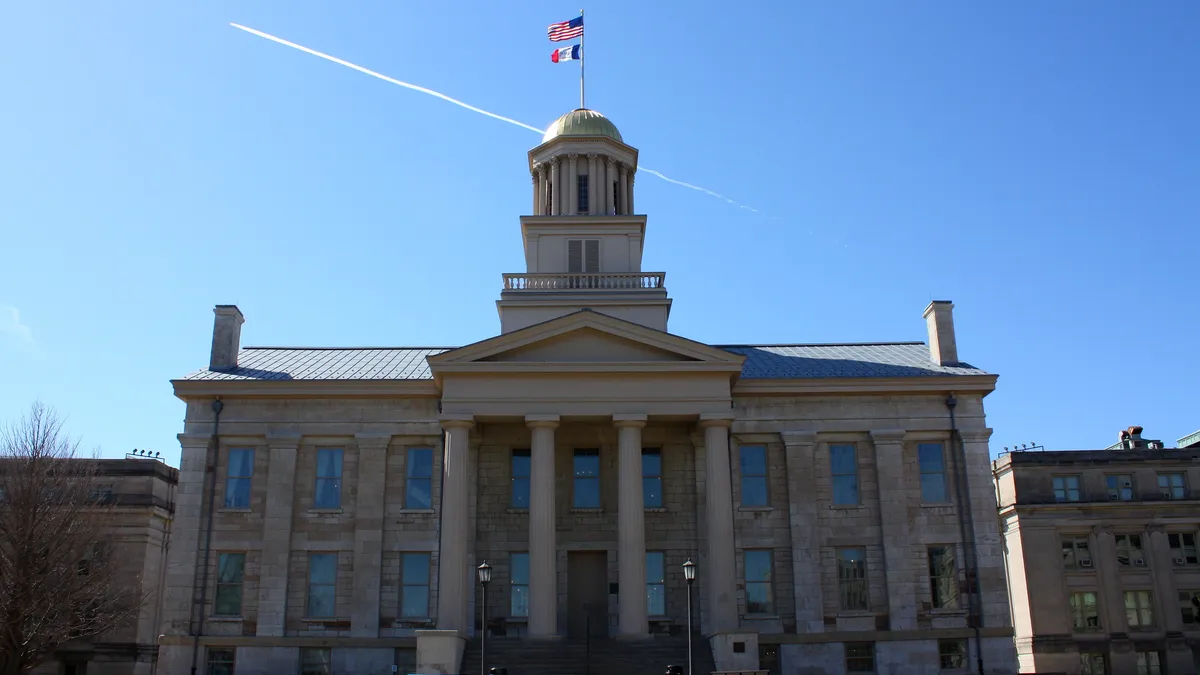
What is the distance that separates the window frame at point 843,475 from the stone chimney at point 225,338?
22095mm

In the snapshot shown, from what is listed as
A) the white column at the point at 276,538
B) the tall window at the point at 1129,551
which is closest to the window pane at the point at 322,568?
the white column at the point at 276,538

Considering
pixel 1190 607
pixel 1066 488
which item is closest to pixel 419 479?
pixel 1066 488

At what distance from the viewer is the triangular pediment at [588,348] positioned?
121 ft

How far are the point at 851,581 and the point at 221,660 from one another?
21.3 metres

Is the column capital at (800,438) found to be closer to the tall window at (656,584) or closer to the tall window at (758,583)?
the tall window at (758,583)

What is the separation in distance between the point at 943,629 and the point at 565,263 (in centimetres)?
1975

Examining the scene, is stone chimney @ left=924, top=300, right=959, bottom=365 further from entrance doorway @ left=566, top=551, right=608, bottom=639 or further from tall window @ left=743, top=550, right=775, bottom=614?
entrance doorway @ left=566, top=551, right=608, bottom=639

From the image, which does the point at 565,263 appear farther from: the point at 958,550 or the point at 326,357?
the point at 958,550

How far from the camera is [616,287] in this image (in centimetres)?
4338

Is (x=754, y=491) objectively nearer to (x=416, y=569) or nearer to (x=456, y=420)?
(x=456, y=420)

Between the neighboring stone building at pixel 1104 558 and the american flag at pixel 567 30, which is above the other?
the american flag at pixel 567 30

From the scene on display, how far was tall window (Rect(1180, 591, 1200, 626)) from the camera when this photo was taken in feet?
178

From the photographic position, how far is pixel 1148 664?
53.8 metres

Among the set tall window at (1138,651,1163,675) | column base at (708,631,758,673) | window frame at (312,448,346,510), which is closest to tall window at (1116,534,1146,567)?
tall window at (1138,651,1163,675)
